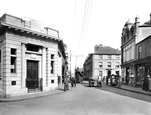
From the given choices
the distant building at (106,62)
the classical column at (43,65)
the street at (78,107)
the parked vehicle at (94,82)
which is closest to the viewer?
the street at (78,107)

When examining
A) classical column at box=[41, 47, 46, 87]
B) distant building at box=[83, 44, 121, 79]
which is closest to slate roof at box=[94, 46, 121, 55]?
distant building at box=[83, 44, 121, 79]

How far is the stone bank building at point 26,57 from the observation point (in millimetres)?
12094

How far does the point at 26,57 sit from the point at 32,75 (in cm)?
221

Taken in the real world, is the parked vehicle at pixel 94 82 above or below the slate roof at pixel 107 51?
below

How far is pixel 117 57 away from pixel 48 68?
37.2m

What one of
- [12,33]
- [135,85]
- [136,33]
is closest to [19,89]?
[12,33]

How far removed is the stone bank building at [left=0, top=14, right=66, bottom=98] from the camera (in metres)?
12.1

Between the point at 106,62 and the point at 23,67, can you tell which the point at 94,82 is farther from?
the point at 106,62

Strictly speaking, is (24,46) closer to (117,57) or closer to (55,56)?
(55,56)

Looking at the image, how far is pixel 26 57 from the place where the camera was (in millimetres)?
13859

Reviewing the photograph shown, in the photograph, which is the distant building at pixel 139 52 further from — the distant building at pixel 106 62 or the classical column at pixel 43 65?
the distant building at pixel 106 62

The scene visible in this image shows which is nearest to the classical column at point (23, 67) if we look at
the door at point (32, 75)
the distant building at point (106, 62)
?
the door at point (32, 75)

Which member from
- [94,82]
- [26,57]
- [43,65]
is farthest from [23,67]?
[94,82]

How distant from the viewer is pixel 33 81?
47.5 feet
